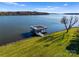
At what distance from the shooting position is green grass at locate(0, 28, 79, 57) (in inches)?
79.3

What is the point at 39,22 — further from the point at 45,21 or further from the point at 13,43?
the point at 13,43

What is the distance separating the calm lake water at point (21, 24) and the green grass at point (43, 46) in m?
0.07

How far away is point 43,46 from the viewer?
2025 mm

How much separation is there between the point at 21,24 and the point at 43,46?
1.05 ft

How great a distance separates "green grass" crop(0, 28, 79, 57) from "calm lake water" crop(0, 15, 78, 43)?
7 cm

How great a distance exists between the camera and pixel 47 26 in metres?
2.02

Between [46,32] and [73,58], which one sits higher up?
[46,32]

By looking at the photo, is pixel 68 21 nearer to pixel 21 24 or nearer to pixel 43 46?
pixel 43 46

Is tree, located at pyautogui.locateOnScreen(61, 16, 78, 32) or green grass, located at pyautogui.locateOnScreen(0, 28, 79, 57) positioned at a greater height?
tree, located at pyautogui.locateOnScreen(61, 16, 78, 32)

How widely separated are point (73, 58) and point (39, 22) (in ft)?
1.65

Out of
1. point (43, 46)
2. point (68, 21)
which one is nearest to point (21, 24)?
point (43, 46)

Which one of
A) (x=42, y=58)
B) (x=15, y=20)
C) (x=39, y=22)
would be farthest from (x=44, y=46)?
(x=15, y=20)

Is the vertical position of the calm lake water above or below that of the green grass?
above

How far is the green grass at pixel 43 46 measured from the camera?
79.3 inches
